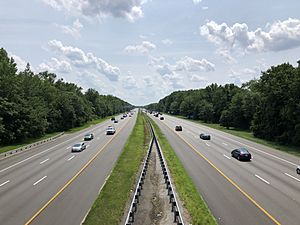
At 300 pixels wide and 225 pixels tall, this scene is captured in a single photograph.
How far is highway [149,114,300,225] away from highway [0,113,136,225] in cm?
722

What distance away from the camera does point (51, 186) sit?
77.4 ft

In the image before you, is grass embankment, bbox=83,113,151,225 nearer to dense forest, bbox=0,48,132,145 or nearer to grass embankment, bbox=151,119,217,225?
grass embankment, bbox=151,119,217,225

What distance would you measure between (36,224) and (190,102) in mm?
156922

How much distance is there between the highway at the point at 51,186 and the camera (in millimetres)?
16917

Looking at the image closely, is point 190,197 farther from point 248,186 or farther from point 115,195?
point 248,186

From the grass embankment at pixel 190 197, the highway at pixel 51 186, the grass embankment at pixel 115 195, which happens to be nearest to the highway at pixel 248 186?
the grass embankment at pixel 190 197

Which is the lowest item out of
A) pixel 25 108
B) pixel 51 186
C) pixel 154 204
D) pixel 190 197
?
pixel 51 186

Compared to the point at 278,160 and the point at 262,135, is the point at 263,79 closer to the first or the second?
the point at 262,135

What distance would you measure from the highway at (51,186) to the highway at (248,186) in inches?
284

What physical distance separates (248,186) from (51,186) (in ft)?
44.4

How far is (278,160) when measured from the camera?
36.1 m

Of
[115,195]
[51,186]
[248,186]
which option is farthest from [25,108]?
[248,186]

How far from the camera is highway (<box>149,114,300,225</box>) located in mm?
16656

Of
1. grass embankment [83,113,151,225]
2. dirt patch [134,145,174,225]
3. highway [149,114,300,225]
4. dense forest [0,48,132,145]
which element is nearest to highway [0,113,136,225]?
grass embankment [83,113,151,225]
